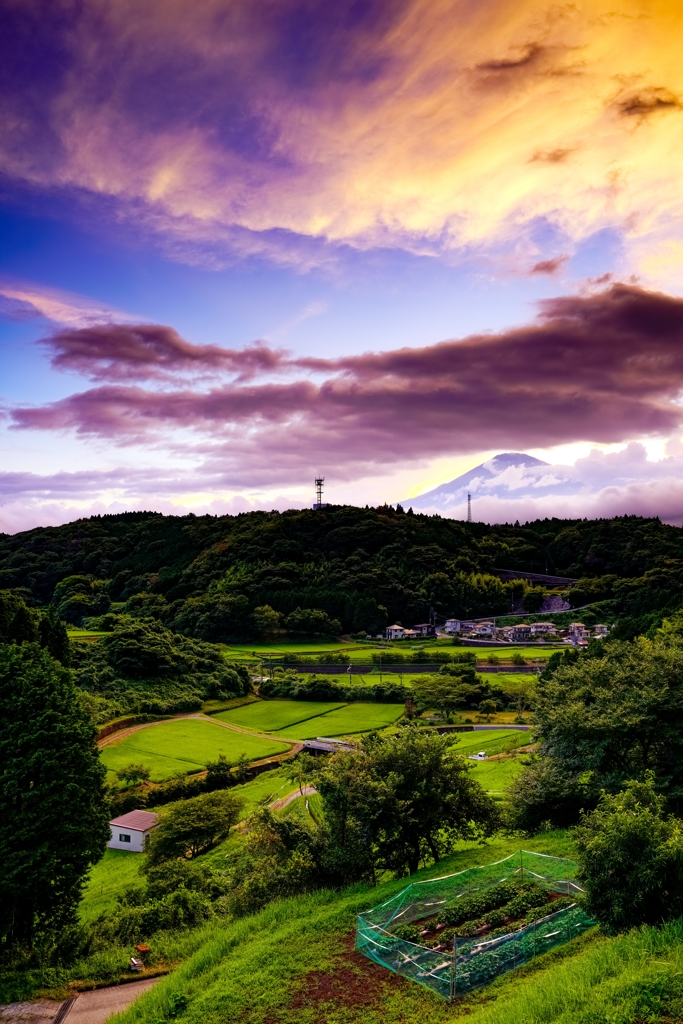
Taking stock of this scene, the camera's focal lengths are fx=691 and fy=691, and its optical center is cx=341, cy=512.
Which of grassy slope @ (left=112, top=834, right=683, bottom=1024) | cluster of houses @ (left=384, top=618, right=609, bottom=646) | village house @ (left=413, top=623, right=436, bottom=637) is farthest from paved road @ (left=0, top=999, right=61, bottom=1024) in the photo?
village house @ (left=413, top=623, right=436, bottom=637)

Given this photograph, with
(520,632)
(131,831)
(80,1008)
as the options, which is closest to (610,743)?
(80,1008)

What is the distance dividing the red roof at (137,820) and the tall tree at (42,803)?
39.4 ft

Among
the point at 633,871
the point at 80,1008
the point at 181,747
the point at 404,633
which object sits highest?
the point at 633,871

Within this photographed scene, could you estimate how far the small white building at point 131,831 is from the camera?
30.3 m

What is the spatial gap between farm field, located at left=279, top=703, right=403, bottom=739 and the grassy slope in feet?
109

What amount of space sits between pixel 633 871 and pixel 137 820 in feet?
86.0

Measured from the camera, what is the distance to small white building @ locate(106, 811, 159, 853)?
30.3m

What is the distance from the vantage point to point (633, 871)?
1009 cm

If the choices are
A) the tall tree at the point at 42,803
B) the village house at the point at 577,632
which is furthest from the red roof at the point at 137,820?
the village house at the point at 577,632

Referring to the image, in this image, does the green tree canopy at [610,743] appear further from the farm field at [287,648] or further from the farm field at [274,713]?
the farm field at [287,648]

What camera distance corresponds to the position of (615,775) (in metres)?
17.9

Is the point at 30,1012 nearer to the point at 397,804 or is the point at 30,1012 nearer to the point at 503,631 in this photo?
the point at 397,804

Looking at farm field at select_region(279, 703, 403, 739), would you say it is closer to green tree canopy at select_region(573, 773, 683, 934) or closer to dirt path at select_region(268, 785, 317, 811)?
dirt path at select_region(268, 785, 317, 811)

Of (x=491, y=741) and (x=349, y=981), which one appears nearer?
(x=349, y=981)
